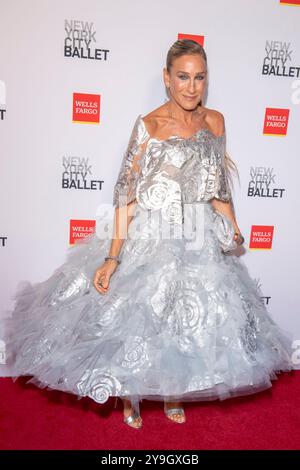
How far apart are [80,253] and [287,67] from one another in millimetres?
1609

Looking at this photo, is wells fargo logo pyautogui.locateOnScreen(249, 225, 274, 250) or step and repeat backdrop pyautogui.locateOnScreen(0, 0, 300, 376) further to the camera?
wells fargo logo pyautogui.locateOnScreen(249, 225, 274, 250)

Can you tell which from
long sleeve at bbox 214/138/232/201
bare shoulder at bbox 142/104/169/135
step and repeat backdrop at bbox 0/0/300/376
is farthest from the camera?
step and repeat backdrop at bbox 0/0/300/376

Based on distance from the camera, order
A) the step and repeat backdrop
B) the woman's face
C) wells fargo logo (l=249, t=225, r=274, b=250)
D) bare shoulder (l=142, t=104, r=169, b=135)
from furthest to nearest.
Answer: wells fargo logo (l=249, t=225, r=274, b=250) < the step and repeat backdrop < bare shoulder (l=142, t=104, r=169, b=135) < the woman's face

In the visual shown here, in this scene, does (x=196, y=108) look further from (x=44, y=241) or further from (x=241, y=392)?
(x=241, y=392)

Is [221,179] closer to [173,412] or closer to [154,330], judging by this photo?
[154,330]

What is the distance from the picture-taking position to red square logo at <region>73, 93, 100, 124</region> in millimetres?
2781

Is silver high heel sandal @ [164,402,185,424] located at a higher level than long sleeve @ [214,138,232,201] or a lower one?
lower

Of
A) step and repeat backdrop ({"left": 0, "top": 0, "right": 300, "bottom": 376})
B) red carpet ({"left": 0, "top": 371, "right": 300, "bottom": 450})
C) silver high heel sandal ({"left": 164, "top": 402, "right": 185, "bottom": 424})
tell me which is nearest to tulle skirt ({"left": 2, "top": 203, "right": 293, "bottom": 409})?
red carpet ({"left": 0, "top": 371, "right": 300, "bottom": 450})

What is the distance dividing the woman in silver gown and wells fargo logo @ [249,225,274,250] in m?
0.56

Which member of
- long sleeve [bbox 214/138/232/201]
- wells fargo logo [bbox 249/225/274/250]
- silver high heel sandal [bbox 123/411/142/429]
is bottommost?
silver high heel sandal [bbox 123/411/142/429]

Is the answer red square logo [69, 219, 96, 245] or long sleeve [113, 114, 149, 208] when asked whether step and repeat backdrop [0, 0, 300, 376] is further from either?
long sleeve [113, 114, 149, 208]

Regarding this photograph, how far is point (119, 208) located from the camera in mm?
2430

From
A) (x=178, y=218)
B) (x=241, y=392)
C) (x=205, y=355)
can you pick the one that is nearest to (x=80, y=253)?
(x=178, y=218)

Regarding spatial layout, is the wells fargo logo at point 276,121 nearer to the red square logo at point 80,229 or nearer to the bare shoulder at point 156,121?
the bare shoulder at point 156,121
